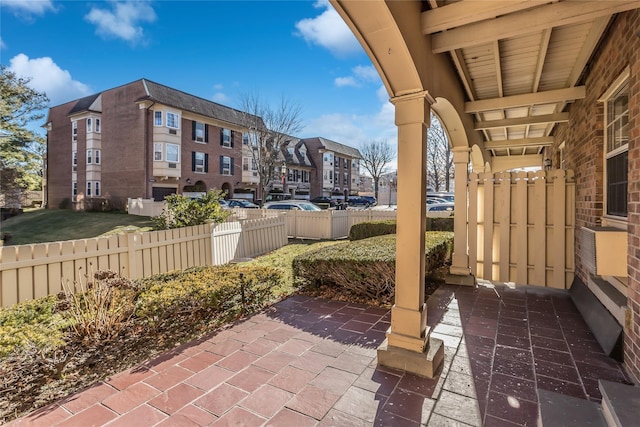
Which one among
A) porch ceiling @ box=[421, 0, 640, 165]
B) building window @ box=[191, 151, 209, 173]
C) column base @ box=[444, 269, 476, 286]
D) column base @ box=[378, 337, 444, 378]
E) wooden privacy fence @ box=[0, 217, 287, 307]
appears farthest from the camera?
building window @ box=[191, 151, 209, 173]

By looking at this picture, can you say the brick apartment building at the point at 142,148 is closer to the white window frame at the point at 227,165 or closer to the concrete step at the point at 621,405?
the white window frame at the point at 227,165

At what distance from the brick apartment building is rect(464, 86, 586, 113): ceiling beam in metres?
20.8

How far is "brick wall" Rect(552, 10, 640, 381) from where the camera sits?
2.56 m

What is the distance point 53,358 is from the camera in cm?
263

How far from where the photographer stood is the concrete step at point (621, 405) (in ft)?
5.30

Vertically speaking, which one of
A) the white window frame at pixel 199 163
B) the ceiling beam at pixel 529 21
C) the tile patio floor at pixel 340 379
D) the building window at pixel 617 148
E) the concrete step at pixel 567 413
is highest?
the white window frame at pixel 199 163

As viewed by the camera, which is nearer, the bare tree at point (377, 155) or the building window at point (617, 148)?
the building window at point (617, 148)

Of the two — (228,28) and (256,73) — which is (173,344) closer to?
(228,28)

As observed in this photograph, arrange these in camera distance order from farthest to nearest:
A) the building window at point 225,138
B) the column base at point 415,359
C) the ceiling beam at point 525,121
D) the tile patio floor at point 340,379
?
the building window at point 225,138 → the ceiling beam at point 525,121 → the column base at point 415,359 → the tile patio floor at point 340,379

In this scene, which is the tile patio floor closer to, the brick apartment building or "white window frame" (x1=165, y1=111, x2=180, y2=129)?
the brick apartment building

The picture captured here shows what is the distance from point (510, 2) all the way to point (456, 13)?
41 cm

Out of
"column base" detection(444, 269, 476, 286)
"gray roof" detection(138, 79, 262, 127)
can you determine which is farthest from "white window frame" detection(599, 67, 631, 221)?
"gray roof" detection(138, 79, 262, 127)

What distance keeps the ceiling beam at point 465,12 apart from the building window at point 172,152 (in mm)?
25671

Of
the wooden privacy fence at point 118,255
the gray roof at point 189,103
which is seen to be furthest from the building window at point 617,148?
the gray roof at point 189,103
